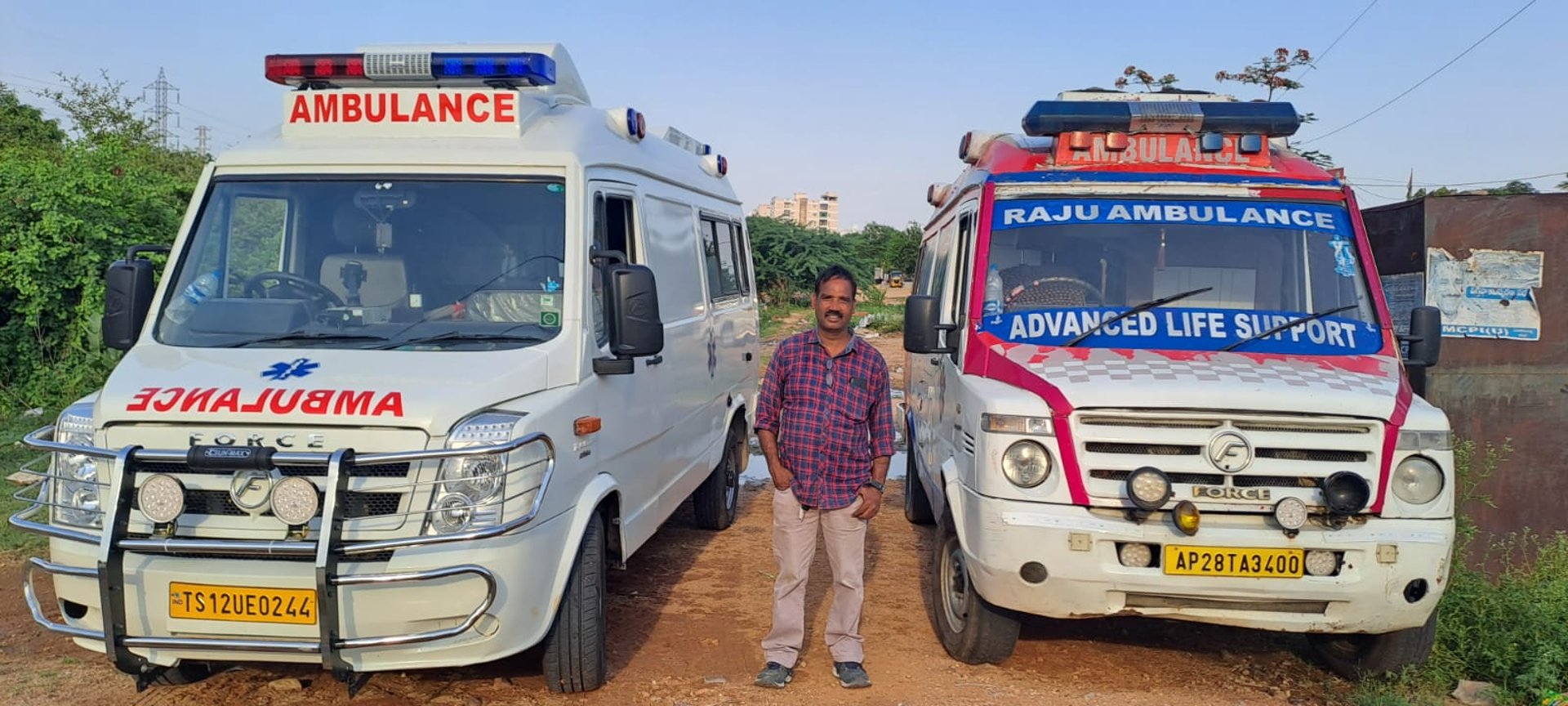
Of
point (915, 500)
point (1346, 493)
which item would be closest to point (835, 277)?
point (1346, 493)

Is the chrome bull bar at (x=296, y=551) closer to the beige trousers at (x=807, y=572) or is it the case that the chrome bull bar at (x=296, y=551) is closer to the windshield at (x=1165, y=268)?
the beige trousers at (x=807, y=572)

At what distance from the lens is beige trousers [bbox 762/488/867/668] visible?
451 centimetres

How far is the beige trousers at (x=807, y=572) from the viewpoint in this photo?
451cm

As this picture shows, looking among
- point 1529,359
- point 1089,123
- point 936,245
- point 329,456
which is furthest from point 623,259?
point 1529,359

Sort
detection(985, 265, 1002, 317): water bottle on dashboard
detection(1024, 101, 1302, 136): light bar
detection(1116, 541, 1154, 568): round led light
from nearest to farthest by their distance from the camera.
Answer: detection(1116, 541, 1154, 568): round led light, detection(985, 265, 1002, 317): water bottle on dashboard, detection(1024, 101, 1302, 136): light bar

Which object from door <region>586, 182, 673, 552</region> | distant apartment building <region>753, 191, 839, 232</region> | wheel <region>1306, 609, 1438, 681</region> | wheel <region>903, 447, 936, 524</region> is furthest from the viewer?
distant apartment building <region>753, 191, 839, 232</region>

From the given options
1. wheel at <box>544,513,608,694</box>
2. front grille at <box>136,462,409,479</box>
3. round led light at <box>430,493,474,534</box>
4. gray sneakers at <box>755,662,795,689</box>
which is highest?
front grille at <box>136,462,409,479</box>

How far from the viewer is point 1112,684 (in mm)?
4812

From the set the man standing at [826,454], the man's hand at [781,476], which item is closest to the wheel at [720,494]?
the man standing at [826,454]

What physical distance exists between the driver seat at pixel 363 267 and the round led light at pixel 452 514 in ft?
3.64

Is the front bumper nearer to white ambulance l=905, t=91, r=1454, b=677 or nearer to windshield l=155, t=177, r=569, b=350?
white ambulance l=905, t=91, r=1454, b=677

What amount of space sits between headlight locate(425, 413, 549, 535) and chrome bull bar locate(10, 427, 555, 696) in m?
0.05

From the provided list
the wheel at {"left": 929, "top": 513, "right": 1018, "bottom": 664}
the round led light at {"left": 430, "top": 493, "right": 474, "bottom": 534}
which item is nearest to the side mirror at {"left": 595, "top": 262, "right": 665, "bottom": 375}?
the round led light at {"left": 430, "top": 493, "right": 474, "bottom": 534}

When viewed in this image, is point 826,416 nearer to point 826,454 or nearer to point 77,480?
point 826,454
